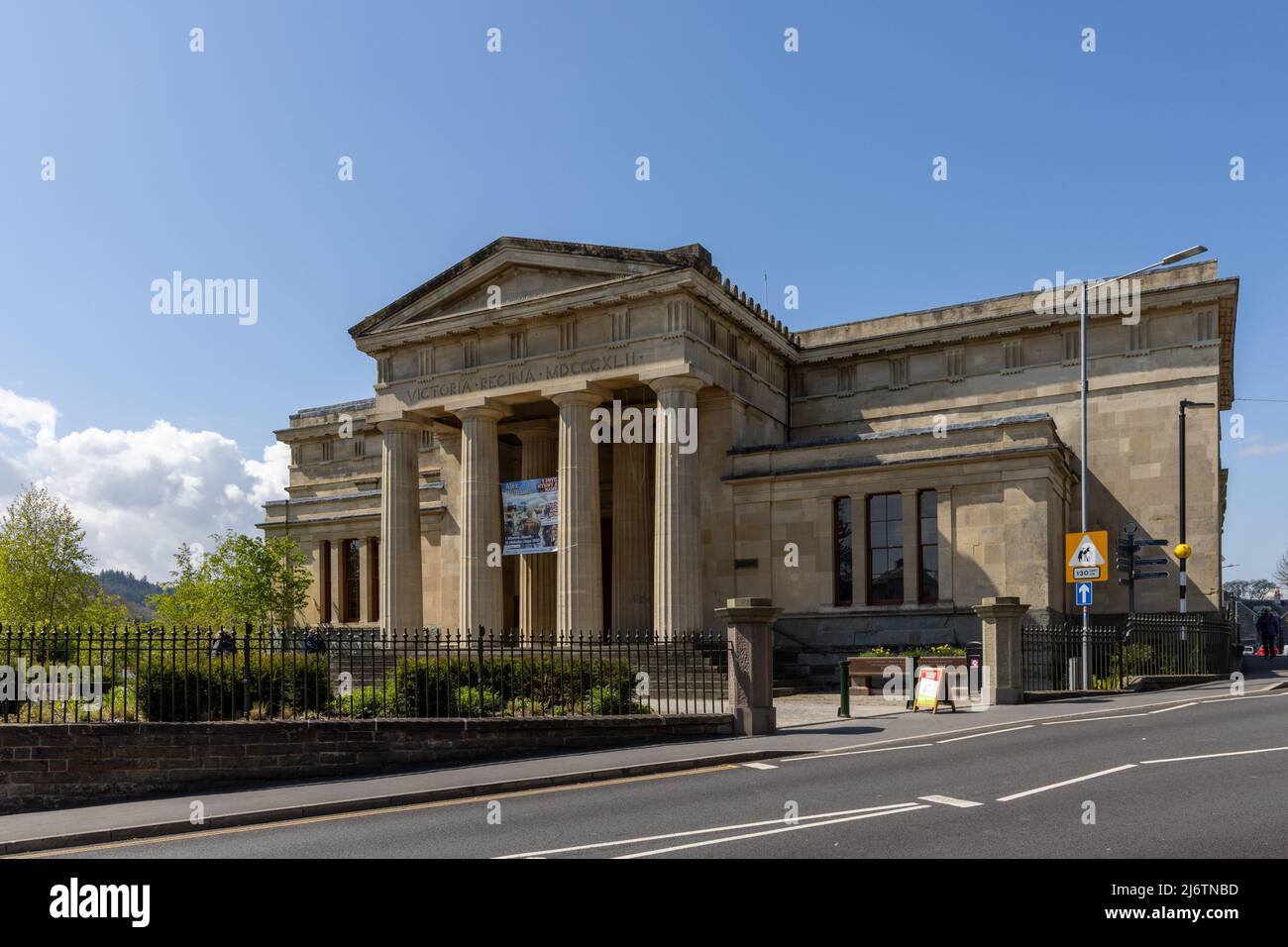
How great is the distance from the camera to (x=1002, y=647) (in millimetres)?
22844

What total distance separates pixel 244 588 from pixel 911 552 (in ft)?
87.8

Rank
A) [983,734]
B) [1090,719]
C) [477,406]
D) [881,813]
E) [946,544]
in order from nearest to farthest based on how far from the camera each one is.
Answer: [881,813]
[983,734]
[1090,719]
[946,544]
[477,406]

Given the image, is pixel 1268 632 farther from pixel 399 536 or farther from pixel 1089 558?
pixel 399 536

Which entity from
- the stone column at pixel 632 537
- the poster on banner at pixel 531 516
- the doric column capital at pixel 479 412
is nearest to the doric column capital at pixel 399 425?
the doric column capital at pixel 479 412

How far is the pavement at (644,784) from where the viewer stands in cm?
1130

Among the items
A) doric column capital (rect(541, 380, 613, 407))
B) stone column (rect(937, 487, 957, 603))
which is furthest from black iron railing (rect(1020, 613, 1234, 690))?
doric column capital (rect(541, 380, 613, 407))

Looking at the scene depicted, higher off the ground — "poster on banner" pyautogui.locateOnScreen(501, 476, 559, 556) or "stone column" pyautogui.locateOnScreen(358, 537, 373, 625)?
"poster on banner" pyautogui.locateOnScreen(501, 476, 559, 556)

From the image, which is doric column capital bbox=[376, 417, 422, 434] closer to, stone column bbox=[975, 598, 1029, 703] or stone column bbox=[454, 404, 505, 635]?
stone column bbox=[454, 404, 505, 635]

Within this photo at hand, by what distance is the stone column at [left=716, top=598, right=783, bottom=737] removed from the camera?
18.1m

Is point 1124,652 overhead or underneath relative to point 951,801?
underneath

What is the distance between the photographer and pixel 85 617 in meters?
45.2

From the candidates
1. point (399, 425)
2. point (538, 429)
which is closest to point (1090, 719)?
point (538, 429)

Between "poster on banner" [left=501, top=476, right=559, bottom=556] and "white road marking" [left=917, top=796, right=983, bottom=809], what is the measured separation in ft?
77.4
